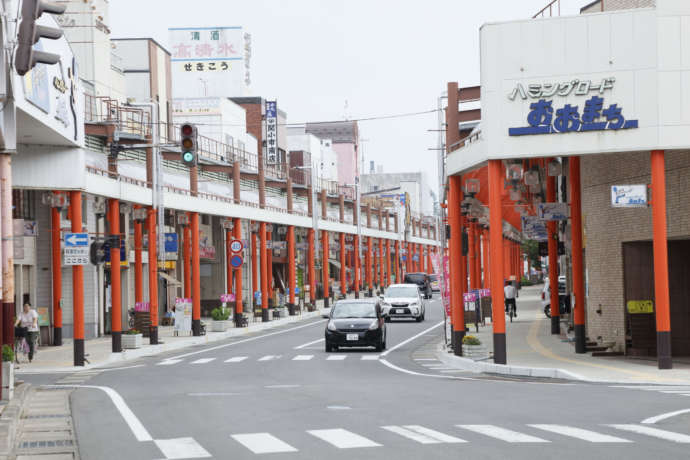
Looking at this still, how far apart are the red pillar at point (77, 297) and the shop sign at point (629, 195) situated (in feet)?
50.2

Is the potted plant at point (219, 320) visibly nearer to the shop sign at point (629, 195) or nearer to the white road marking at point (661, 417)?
the shop sign at point (629, 195)

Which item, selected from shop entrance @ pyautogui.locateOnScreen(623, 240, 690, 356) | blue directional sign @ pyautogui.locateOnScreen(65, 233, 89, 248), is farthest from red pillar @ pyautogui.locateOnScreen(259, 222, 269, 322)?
shop entrance @ pyautogui.locateOnScreen(623, 240, 690, 356)

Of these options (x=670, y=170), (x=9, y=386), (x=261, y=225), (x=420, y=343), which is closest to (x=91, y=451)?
(x=9, y=386)

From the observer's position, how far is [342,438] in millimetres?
12594

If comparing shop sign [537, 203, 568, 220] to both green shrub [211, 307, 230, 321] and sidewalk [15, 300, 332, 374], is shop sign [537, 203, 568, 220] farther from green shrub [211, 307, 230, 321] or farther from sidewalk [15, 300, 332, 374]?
green shrub [211, 307, 230, 321]

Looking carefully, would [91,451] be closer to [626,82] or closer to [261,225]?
[626,82]

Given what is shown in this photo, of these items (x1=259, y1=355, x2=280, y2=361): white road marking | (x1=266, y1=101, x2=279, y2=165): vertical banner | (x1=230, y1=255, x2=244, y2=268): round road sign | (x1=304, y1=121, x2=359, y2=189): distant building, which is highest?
(x1=304, y1=121, x2=359, y2=189): distant building

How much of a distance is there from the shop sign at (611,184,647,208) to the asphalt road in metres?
4.67

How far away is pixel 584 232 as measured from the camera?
3117cm

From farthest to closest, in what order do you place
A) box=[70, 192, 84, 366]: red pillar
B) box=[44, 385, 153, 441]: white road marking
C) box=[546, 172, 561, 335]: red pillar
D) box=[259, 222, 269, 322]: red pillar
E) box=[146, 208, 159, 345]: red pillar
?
1. box=[259, 222, 269, 322]: red pillar
2. box=[146, 208, 159, 345]: red pillar
3. box=[546, 172, 561, 335]: red pillar
4. box=[70, 192, 84, 366]: red pillar
5. box=[44, 385, 153, 441]: white road marking

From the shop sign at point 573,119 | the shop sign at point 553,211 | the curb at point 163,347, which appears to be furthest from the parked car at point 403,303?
the shop sign at point 573,119

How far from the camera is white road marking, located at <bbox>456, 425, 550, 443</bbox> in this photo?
39.6ft

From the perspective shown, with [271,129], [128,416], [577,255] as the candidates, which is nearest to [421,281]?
[271,129]

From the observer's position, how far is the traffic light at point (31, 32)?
11.8 metres
